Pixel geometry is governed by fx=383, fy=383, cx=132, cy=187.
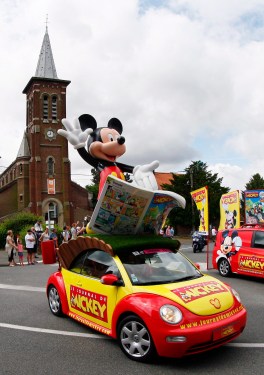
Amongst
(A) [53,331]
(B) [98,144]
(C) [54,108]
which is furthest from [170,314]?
(C) [54,108]

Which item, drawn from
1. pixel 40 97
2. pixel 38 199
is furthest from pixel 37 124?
pixel 38 199

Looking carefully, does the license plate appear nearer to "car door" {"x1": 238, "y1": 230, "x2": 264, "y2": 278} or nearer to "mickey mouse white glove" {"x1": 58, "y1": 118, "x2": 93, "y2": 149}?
"mickey mouse white glove" {"x1": 58, "y1": 118, "x2": 93, "y2": 149}

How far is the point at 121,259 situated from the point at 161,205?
4.99ft

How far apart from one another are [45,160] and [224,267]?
41724mm

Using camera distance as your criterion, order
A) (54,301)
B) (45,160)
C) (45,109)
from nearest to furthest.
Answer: (54,301), (45,160), (45,109)

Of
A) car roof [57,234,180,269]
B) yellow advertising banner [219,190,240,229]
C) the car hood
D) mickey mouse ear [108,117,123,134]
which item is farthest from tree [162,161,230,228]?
the car hood

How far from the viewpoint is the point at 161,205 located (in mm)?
6797

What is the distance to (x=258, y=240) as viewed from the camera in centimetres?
1073

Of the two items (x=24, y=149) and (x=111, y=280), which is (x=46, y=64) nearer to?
(x=24, y=149)

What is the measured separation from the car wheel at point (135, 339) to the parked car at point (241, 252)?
6421 millimetres

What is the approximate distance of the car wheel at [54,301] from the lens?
6.99 meters

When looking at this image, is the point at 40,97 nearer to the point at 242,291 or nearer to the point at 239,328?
the point at 242,291

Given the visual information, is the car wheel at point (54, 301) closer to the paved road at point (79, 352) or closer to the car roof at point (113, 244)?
the paved road at point (79, 352)

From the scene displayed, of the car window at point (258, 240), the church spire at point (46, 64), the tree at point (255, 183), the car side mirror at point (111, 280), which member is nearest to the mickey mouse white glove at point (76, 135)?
the car side mirror at point (111, 280)
